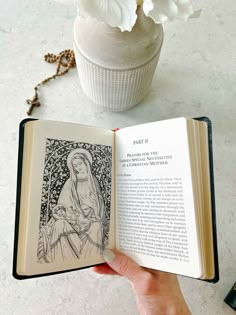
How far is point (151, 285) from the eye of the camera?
549mm

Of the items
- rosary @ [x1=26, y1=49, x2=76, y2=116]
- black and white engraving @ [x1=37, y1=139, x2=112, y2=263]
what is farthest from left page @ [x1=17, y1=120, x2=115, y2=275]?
rosary @ [x1=26, y1=49, x2=76, y2=116]

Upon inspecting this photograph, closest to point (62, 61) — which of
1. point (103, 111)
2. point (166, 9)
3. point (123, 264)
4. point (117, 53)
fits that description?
point (103, 111)

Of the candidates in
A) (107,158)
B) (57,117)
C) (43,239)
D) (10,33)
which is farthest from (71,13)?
(43,239)

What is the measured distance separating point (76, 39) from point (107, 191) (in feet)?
0.89

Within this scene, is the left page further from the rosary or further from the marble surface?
the rosary

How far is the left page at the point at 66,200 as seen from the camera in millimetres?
510

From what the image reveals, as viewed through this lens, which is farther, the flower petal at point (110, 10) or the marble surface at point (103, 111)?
the marble surface at point (103, 111)

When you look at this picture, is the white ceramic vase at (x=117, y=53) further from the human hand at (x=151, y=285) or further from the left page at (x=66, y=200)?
the human hand at (x=151, y=285)

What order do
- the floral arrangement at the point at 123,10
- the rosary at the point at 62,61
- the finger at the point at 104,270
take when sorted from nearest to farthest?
the floral arrangement at the point at 123,10
the finger at the point at 104,270
the rosary at the point at 62,61

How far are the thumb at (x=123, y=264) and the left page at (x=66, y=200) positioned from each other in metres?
0.02

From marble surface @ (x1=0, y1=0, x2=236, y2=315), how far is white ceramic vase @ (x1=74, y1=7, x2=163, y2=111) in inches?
5.6

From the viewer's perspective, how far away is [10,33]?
83 centimetres

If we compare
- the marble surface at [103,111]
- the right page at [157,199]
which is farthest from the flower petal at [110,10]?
the marble surface at [103,111]

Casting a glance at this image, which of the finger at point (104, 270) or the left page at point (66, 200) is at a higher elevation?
the left page at point (66, 200)
